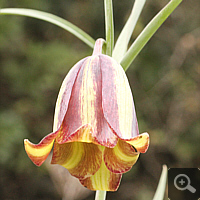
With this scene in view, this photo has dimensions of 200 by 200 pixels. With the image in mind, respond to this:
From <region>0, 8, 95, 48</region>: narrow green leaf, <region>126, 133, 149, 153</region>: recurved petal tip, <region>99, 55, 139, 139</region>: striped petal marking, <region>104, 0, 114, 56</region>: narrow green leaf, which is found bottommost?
<region>126, 133, 149, 153</region>: recurved petal tip

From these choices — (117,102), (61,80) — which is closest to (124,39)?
(117,102)

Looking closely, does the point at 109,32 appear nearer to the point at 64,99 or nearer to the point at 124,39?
the point at 124,39

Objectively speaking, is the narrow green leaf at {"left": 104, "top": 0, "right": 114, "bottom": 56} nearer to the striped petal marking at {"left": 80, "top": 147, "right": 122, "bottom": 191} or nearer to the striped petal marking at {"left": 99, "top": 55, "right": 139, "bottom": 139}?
the striped petal marking at {"left": 99, "top": 55, "right": 139, "bottom": 139}

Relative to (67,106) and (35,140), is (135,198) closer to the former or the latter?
(35,140)

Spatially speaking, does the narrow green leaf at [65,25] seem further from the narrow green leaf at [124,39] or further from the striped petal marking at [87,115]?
the striped petal marking at [87,115]

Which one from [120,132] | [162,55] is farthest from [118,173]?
[162,55]

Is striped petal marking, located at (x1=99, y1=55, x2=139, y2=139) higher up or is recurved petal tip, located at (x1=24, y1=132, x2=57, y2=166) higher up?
striped petal marking, located at (x1=99, y1=55, x2=139, y2=139)

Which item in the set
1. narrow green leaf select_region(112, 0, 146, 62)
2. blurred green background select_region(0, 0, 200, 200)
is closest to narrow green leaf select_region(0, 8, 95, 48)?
narrow green leaf select_region(112, 0, 146, 62)
